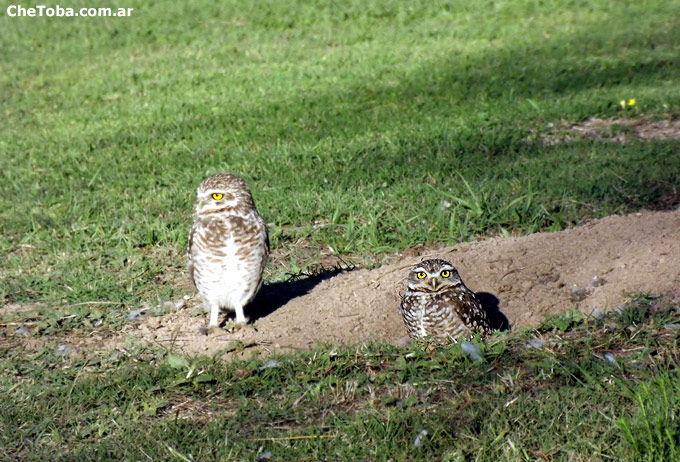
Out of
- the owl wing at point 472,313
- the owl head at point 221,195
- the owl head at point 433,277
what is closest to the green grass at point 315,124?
the owl head at point 221,195

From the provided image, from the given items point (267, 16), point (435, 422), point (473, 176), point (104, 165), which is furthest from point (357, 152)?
point (267, 16)

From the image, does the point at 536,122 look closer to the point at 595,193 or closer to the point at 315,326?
the point at 595,193

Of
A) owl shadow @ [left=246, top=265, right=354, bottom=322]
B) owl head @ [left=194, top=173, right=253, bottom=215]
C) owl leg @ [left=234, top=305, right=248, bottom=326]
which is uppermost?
owl head @ [left=194, top=173, right=253, bottom=215]

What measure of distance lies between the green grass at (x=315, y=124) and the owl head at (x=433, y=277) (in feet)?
5.47

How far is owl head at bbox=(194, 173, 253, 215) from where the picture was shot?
18.9 ft

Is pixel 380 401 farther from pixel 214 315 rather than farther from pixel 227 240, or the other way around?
pixel 214 315

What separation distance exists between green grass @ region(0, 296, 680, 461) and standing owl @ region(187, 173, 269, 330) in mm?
585

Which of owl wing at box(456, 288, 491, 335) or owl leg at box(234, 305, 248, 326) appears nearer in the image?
owl wing at box(456, 288, 491, 335)

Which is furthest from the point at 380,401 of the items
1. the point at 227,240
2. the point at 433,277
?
the point at 227,240

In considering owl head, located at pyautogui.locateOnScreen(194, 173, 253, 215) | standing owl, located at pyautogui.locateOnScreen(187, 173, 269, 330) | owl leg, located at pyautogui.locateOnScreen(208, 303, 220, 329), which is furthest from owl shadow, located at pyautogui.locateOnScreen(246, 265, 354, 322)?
owl head, located at pyautogui.locateOnScreen(194, 173, 253, 215)

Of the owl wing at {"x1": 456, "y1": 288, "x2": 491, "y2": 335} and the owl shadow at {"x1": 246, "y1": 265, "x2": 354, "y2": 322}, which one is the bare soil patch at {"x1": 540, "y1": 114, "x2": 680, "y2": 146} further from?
the owl wing at {"x1": 456, "y1": 288, "x2": 491, "y2": 335}

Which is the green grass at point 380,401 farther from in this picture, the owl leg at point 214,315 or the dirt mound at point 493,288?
the owl leg at point 214,315

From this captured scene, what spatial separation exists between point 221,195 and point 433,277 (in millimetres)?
1439

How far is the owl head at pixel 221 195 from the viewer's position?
227 inches
